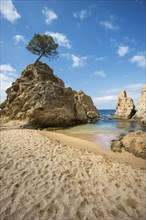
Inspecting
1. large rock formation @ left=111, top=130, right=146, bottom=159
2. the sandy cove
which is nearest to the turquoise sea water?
large rock formation @ left=111, top=130, right=146, bottom=159

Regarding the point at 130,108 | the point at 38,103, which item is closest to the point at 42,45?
the point at 38,103

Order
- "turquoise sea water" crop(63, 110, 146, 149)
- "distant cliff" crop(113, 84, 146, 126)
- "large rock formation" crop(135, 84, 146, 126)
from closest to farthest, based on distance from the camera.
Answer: "turquoise sea water" crop(63, 110, 146, 149) < "large rock formation" crop(135, 84, 146, 126) < "distant cliff" crop(113, 84, 146, 126)

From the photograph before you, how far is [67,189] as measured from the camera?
4.51m

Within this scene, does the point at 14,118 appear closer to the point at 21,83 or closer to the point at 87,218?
the point at 21,83

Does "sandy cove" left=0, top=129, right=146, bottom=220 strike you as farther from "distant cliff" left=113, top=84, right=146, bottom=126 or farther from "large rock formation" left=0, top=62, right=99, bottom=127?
"distant cliff" left=113, top=84, right=146, bottom=126

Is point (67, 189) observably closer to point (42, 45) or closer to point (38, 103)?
point (38, 103)

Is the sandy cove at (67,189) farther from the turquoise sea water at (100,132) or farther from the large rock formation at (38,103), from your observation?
the large rock formation at (38,103)

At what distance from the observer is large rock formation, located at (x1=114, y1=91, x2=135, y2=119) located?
5228 centimetres

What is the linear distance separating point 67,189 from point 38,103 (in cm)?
1873

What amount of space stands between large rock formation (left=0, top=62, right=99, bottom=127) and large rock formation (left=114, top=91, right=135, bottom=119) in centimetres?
2990

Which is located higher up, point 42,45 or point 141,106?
point 42,45

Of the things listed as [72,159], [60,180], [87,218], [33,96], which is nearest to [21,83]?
[33,96]

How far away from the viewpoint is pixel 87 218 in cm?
→ 345

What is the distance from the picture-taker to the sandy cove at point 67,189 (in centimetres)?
358
